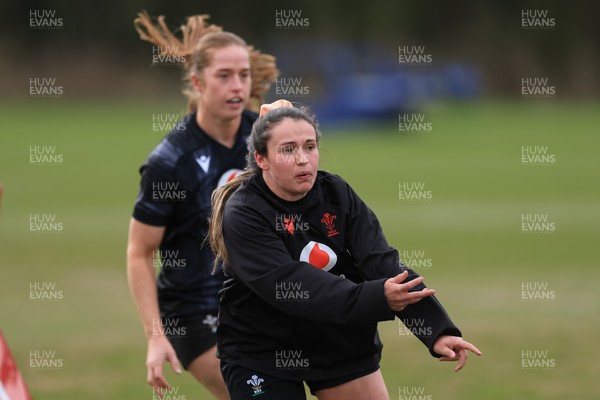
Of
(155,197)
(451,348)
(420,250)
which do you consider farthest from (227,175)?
(420,250)

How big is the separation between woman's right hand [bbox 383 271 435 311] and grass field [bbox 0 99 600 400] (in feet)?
4.32

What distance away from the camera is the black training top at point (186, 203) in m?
6.51

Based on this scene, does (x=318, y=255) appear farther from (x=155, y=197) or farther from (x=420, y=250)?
(x=420, y=250)

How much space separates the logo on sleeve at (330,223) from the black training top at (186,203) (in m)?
1.52

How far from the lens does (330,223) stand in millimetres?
5238

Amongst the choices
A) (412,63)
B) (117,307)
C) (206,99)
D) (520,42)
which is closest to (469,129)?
(412,63)

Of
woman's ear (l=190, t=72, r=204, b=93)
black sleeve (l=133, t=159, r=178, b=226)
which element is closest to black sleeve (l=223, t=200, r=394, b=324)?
black sleeve (l=133, t=159, r=178, b=226)

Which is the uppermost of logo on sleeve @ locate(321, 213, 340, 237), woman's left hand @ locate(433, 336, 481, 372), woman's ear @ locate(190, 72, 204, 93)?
woman's ear @ locate(190, 72, 204, 93)

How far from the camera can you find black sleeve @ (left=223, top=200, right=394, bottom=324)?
191 inches

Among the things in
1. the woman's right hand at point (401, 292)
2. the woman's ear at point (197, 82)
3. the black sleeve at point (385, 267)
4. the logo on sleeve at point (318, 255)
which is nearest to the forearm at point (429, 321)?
the black sleeve at point (385, 267)

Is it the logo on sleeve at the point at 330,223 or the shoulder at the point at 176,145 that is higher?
the shoulder at the point at 176,145

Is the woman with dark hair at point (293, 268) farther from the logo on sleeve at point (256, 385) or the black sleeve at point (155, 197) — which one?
the black sleeve at point (155, 197)

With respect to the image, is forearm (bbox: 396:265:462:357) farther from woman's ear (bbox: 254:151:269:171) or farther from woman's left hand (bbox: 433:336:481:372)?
woman's ear (bbox: 254:151:269:171)

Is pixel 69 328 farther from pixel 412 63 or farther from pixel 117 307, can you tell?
pixel 412 63
